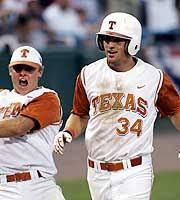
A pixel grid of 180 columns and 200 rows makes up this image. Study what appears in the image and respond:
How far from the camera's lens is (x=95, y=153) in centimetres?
761

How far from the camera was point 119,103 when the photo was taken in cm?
755

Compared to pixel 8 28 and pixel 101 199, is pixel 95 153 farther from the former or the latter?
pixel 8 28

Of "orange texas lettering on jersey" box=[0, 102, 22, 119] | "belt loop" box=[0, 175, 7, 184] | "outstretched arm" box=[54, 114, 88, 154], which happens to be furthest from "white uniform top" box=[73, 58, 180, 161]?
"belt loop" box=[0, 175, 7, 184]

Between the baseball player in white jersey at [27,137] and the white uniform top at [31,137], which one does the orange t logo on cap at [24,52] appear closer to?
the baseball player in white jersey at [27,137]

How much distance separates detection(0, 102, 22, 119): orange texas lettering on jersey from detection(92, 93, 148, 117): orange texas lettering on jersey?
72 cm

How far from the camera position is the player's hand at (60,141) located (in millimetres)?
7207

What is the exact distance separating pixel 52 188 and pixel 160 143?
7907 millimetres

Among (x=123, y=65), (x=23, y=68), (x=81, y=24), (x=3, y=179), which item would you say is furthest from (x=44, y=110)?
(x=81, y=24)

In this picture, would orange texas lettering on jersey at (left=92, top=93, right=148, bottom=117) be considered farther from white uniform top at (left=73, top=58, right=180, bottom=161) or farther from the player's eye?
the player's eye

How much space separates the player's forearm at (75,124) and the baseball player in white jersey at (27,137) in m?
0.34

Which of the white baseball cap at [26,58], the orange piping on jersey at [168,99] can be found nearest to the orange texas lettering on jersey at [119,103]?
the orange piping on jersey at [168,99]

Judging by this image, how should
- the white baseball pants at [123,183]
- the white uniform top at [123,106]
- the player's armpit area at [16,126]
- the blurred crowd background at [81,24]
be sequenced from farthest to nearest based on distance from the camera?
the blurred crowd background at [81,24]
the white uniform top at [123,106]
the white baseball pants at [123,183]
the player's armpit area at [16,126]

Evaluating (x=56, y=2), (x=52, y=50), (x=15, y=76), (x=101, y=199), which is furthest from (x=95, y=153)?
(x=56, y=2)

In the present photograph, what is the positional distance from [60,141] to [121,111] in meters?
0.61
